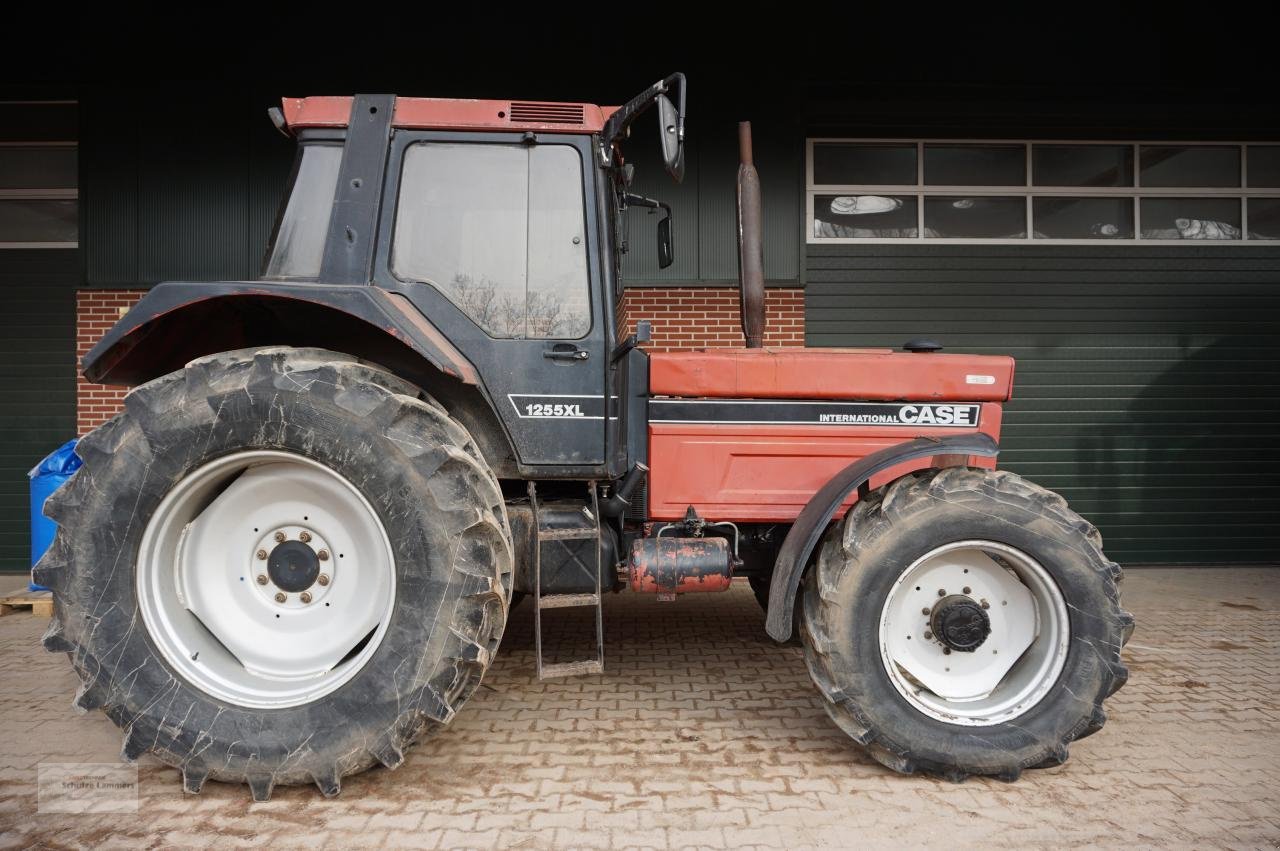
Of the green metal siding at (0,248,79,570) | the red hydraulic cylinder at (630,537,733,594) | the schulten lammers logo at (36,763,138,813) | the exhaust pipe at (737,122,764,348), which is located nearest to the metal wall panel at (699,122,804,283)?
the exhaust pipe at (737,122,764,348)

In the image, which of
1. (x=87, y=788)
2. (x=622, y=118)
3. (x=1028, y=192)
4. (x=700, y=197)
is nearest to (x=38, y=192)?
(x=700, y=197)

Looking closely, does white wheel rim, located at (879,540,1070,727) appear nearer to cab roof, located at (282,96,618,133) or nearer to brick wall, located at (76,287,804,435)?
cab roof, located at (282,96,618,133)

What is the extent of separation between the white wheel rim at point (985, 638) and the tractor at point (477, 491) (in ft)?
0.04

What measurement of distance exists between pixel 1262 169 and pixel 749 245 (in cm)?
656

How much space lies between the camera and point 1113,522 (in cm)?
681

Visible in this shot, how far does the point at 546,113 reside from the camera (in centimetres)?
294

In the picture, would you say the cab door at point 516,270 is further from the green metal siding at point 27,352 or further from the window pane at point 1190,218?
the window pane at point 1190,218

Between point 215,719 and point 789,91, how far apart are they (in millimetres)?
6483

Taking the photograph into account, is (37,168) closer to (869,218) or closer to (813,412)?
(813,412)

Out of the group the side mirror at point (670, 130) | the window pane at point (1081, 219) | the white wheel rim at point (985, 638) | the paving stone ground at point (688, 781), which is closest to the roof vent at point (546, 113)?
the side mirror at point (670, 130)

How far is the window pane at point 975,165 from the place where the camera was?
6812mm

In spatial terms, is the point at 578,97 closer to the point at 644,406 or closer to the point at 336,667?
the point at 644,406

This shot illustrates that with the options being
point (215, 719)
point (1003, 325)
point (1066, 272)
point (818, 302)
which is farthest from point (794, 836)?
point (1066, 272)

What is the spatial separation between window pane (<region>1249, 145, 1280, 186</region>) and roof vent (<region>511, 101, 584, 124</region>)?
7385mm
